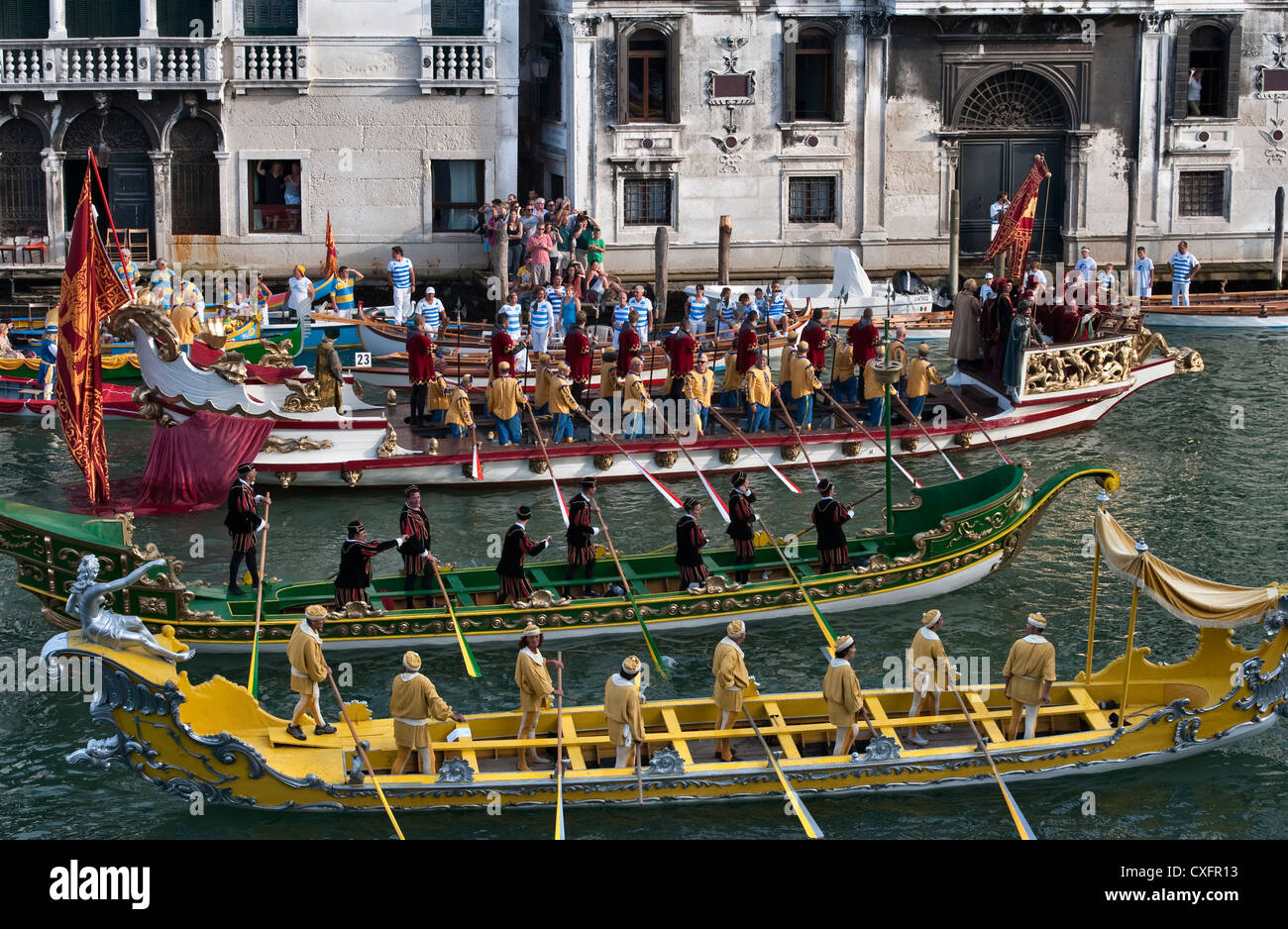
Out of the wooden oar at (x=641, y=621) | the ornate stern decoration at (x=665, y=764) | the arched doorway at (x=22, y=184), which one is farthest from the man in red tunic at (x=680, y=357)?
the arched doorway at (x=22, y=184)

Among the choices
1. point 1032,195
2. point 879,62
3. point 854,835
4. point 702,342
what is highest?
point 879,62

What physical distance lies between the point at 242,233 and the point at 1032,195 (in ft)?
53.6

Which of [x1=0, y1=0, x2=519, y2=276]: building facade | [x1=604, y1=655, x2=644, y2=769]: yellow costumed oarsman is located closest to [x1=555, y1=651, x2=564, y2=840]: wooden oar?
[x1=604, y1=655, x2=644, y2=769]: yellow costumed oarsman

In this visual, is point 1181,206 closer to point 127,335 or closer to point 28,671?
point 127,335

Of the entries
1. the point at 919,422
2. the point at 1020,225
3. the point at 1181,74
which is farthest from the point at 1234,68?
the point at 919,422

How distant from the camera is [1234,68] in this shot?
1588 inches

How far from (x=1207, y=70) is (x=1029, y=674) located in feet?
89.3

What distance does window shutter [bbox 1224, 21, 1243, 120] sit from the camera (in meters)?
40.2

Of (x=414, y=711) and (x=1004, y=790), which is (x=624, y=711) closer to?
(x=414, y=711)

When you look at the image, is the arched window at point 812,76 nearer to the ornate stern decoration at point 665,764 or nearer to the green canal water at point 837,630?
the green canal water at point 837,630

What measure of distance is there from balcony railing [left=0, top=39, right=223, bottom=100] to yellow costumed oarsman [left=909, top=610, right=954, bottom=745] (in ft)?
80.4

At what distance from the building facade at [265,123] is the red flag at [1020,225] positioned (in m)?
11.3

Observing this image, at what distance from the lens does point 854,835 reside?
16891 mm

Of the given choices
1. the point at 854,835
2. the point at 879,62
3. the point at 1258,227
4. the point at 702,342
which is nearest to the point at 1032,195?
the point at 702,342
